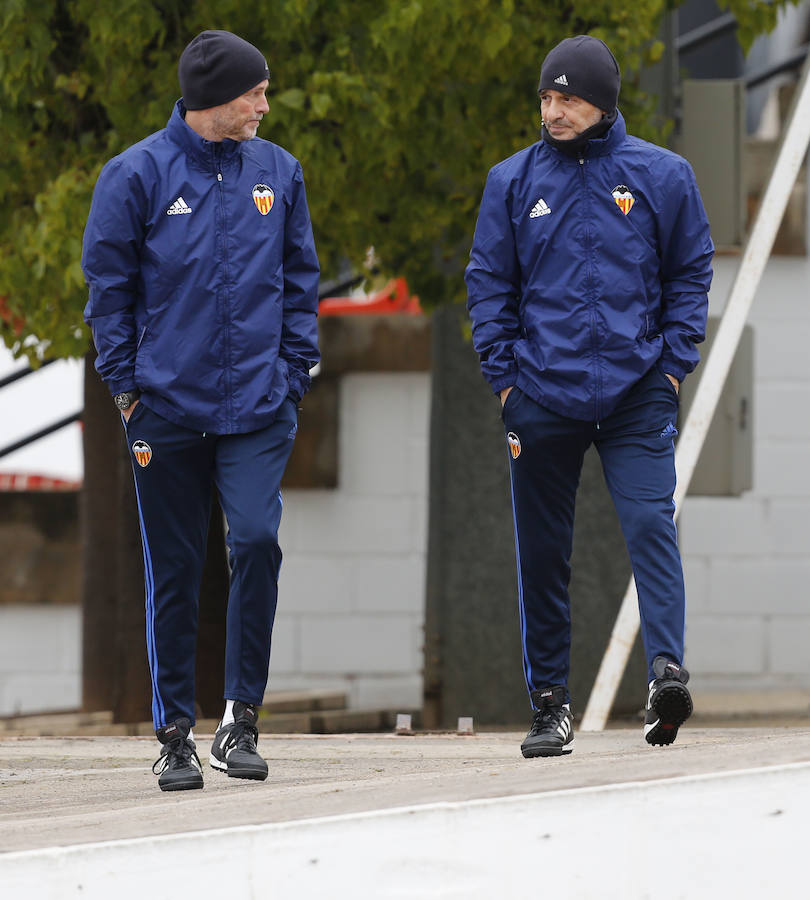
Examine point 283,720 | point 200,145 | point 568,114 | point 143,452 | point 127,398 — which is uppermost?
point 568,114

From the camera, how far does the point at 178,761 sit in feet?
14.3

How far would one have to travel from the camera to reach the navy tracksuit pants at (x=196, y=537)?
4.34m

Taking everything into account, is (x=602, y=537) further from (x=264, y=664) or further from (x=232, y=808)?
(x=232, y=808)

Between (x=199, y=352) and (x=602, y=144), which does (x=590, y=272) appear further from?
(x=199, y=352)

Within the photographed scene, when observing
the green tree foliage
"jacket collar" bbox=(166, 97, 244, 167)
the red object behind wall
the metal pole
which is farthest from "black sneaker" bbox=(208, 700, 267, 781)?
the red object behind wall

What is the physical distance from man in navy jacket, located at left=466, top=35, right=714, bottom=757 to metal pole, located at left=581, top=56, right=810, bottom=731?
2.27 metres

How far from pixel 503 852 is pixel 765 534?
7.13 meters

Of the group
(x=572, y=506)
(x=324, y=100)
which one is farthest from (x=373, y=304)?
(x=572, y=506)

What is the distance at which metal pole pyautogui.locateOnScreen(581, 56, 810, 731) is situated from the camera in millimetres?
6926

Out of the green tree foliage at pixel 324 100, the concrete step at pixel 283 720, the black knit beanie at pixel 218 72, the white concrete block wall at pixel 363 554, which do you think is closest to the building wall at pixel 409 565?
the white concrete block wall at pixel 363 554

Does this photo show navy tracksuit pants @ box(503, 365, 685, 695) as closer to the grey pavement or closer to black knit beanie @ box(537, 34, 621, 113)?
the grey pavement

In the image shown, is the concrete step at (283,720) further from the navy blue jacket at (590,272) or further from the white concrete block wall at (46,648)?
the navy blue jacket at (590,272)

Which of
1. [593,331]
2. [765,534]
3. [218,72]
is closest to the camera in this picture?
[218,72]

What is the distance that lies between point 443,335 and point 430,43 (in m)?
2.56
